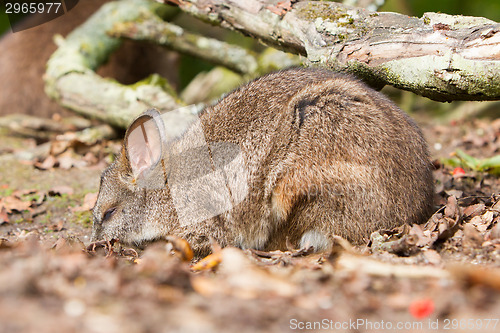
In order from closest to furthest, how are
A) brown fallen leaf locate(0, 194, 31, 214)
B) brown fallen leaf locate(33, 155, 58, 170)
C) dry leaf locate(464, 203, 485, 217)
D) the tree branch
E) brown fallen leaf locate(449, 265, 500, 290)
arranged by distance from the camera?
1. brown fallen leaf locate(449, 265, 500, 290)
2. dry leaf locate(464, 203, 485, 217)
3. brown fallen leaf locate(0, 194, 31, 214)
4. brown fallen leaf locate(33, 155, 58, 170)
5. the tree branch

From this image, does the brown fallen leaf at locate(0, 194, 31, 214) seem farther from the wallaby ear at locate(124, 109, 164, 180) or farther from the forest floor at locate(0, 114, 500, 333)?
the forest floor at locate(0, 114, 500, 333)

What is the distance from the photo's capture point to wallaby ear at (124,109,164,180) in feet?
14.0

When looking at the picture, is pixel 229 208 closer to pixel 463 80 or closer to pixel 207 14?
pixel 463 80

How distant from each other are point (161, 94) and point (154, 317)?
5.19 metres

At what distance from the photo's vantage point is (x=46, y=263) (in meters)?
2.30

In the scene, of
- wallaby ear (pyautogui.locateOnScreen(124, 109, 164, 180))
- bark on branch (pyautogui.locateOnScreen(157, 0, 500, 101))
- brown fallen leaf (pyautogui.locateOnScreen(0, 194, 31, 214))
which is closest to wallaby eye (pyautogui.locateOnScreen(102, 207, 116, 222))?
wallaby ear (pyautogui.locateOnScreen(124, 109, 164, 180))

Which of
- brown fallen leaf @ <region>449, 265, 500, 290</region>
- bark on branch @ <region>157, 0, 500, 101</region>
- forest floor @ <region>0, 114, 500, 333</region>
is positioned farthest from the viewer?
bark on branch @ <region>157, 0, 500, 101</region>

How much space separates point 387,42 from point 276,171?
1.49 metres

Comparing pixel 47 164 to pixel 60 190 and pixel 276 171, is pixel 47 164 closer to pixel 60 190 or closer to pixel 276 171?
pixel 60 190

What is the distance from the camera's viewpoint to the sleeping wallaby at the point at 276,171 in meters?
3.97

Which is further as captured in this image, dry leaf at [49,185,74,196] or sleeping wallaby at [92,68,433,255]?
dry leaf at [49,185,74,196]

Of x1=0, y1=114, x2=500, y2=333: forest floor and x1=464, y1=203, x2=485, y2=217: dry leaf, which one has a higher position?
x1=0, y1=114, x2=500, y2=333: forest floor

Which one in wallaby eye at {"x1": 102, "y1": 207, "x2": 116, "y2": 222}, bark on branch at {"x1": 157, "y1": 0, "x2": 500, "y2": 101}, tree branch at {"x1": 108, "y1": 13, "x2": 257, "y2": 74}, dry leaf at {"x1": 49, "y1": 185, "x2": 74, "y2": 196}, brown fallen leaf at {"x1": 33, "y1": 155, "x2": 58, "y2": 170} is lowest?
brown fallen leaf at {"x1": 33, "y1": 155, "x2": 58, "y2": 170}

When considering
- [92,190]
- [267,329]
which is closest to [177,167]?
[92,190]
